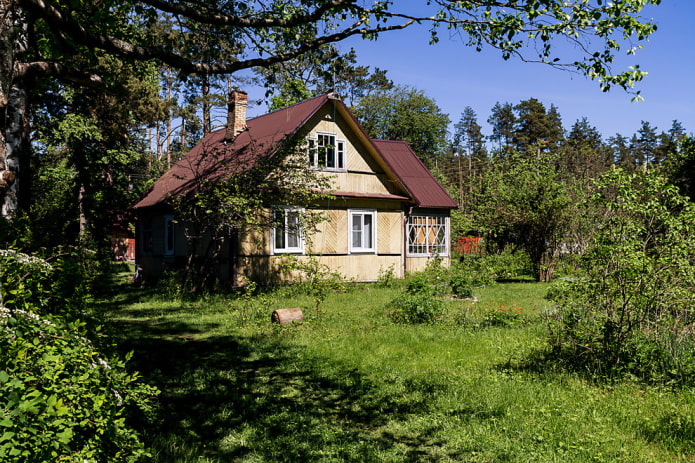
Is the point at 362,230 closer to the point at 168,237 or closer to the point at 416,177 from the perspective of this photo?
the point at 416,177

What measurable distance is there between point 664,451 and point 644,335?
226cm

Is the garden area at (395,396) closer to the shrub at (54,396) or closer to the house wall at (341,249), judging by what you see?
the shrub at (54,396)

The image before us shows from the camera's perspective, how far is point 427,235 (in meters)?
24.8

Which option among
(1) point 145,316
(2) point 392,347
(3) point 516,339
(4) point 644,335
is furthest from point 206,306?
(4) point 644,335

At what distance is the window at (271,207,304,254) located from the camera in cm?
1773

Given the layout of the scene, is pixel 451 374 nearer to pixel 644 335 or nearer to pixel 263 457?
pixel 644 335

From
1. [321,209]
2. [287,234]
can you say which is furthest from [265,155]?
[321,209]

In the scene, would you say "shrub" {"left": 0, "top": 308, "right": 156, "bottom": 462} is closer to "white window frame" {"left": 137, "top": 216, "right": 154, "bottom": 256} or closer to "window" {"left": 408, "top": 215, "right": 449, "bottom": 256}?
"white window frame" {"left": 137, "top": 216, "right": 154, "bottom": 256}

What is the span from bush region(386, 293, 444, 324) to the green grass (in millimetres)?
552

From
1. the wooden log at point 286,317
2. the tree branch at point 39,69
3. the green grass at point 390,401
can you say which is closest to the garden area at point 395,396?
the green grass at point 390,401

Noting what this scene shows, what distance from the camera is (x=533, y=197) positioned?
21.1 metres

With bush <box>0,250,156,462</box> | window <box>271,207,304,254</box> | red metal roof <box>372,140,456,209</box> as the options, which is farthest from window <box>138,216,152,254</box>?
bush <box>0,250,156,462</box>

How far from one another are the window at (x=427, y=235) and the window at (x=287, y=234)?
6.86m

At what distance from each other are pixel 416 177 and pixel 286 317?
1685 cm
